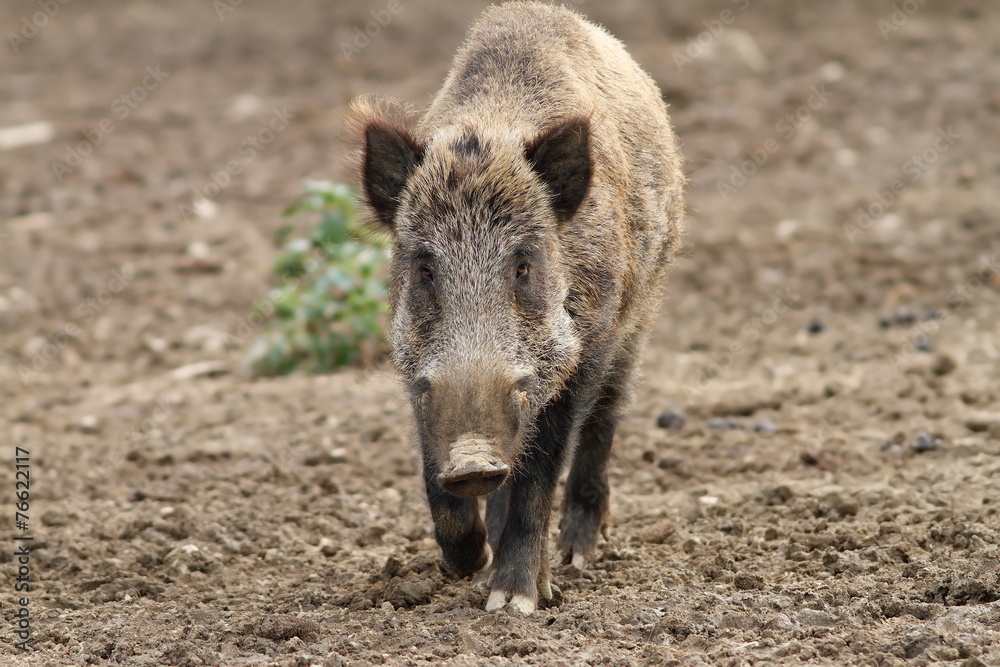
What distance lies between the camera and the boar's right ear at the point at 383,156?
4.75 metres

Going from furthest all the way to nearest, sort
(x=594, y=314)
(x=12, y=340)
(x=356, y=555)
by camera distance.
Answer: (x=12, y=340), (x=356, y=555), (x=594, y=314)

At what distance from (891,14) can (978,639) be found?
45.0 feet

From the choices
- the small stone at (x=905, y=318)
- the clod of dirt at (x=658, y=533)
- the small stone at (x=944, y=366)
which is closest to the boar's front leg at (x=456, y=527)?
the clod of dirt at (x=658, y=533)

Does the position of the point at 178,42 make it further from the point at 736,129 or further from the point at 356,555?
the point at 356,555

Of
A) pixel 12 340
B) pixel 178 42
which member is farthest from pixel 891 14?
pixel 12 340

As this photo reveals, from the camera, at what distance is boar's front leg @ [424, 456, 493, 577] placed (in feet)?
15.5

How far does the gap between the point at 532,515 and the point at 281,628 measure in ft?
3.51

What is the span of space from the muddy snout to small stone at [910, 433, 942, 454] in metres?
3.21

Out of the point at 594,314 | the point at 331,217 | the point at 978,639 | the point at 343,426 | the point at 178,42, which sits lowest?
the point at 178,42

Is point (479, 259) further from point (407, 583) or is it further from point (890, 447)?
point (890, 447)

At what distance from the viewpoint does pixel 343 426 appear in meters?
6.99
